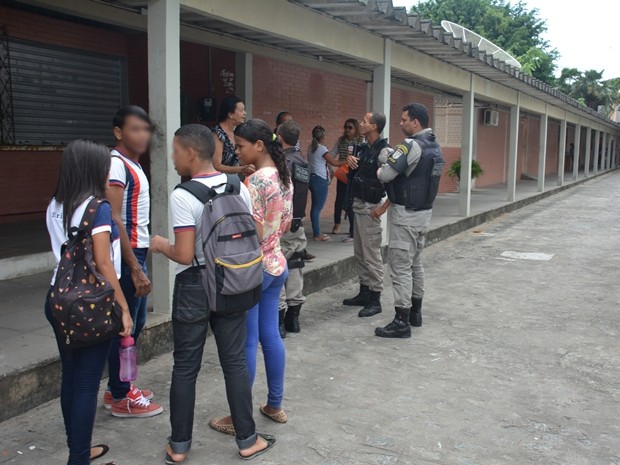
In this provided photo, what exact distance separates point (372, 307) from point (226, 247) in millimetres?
3441

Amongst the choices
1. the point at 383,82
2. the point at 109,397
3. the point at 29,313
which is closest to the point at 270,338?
the point at 109,397

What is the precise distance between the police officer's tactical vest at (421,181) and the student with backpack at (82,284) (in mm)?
2965

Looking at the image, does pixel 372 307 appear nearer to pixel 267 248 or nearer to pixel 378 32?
pixel 267 248

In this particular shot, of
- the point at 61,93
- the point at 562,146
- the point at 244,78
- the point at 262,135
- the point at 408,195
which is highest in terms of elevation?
the point at 244,78

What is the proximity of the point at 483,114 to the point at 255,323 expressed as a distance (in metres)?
19.4

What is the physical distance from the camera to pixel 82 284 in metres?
2.67

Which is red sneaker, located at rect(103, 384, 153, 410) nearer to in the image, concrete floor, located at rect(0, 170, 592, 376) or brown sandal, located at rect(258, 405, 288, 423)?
concrete floor, located at rect(0, 170, 592, 376)

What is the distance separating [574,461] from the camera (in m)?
3.36

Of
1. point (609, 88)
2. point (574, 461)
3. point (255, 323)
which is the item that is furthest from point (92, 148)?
point (609, 88)

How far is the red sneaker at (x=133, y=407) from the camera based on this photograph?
3777mm

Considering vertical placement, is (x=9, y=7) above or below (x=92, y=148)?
above

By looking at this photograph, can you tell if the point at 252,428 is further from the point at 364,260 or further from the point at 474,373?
Answer: the point at 364,260

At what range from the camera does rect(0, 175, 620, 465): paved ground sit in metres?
3.43

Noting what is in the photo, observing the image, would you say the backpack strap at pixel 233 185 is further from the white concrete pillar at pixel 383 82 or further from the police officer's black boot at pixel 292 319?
the white concrete pillar at pixel 383 82
